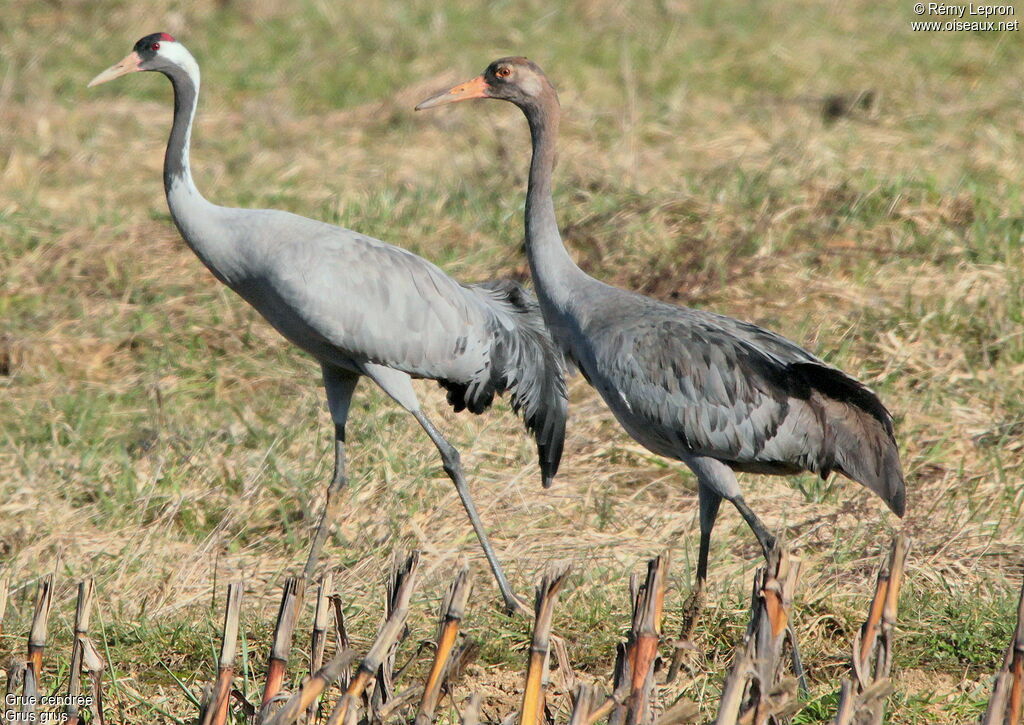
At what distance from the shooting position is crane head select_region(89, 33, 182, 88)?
15.1 feet

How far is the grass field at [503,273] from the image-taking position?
12.8ft

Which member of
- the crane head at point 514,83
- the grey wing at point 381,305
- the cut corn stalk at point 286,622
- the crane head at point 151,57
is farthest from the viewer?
the crane head at point 151,57

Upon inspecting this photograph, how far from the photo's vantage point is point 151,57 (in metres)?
4.64

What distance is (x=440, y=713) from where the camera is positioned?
3250mm

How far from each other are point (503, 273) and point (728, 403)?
230cm

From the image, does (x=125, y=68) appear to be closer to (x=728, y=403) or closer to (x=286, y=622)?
(x=728, y=403)

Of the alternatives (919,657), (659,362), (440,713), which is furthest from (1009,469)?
(440,713)

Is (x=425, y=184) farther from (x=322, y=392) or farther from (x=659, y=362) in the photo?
(x=659, y=362)

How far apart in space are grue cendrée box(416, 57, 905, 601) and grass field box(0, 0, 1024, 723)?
14.8 inches

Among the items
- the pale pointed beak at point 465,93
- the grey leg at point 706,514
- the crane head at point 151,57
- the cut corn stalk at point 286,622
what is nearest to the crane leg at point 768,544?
the grey leg at point 706,514

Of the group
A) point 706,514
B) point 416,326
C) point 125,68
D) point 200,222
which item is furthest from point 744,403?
point 125,68

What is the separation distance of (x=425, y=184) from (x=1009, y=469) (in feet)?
10.9

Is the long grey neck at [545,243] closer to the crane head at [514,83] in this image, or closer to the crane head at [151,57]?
the crane head at [514,83]

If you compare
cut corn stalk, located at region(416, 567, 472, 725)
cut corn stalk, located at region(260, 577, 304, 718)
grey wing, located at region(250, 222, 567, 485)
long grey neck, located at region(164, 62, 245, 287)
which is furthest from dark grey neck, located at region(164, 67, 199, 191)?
cut corn stalk, located at region(416, 567, 472, 725)
